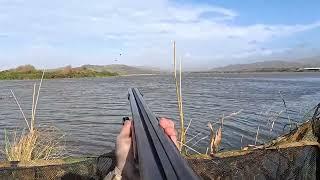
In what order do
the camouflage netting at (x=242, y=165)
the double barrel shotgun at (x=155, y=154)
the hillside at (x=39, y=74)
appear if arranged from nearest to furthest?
the double barrel shotgun at (x=155, y=154), the camouflage netting at (x=242, y=165), the hillside at (x=39, y=74)

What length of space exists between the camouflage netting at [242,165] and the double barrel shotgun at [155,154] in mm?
1264

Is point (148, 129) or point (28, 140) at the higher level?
point (148, 129)

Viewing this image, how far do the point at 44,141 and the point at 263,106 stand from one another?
9.68m

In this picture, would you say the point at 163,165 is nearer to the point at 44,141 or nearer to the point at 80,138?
the point at 44,141

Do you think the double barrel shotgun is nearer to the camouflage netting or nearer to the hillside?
the camouflage netting

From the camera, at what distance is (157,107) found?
1582 centimetres

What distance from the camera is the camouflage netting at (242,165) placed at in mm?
3574

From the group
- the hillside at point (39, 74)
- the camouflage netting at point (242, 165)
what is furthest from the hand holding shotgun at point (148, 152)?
the hillside at point (39, 74)

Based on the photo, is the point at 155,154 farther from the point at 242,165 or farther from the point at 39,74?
the point at 39,74

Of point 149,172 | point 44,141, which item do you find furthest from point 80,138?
point 149,172

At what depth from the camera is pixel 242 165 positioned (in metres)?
3.76

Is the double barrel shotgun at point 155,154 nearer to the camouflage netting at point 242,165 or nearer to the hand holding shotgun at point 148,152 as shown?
the hand holding shotgun at point 148,152

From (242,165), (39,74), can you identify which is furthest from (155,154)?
(39,74)

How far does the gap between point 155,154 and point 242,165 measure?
2115 millimetres
